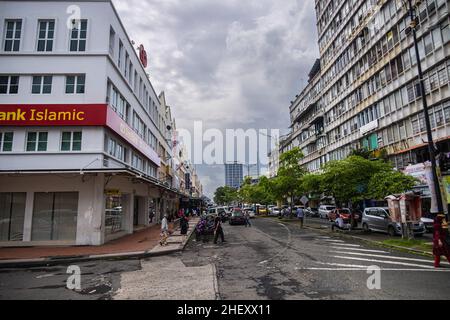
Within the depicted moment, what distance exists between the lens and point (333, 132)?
1827 inches

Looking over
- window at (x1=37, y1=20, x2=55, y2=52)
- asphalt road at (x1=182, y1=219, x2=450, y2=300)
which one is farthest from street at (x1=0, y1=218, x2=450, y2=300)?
window at (x1=37, y1=20, x2=55, y2=52)

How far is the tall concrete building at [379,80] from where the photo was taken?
24188 mm

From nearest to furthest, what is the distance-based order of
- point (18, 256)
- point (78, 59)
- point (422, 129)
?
point (18, 256) → point (78, 59) → point (422, 129)

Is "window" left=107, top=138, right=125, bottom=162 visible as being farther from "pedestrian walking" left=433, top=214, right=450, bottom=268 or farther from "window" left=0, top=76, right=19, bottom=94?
"pedestrian walking" left=433, top=214, right=450, bottom=268

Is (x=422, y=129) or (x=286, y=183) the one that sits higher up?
(x=422, y=129)

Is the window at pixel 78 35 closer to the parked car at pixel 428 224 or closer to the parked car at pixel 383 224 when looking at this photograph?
the parked car at pixel 383 224

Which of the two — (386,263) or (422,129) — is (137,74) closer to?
(386,263)

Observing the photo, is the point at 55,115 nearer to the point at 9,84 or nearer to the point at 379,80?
the point at 9,84

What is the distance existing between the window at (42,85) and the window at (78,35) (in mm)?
2375

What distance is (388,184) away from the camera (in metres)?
17.8

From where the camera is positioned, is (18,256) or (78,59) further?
(78,59)

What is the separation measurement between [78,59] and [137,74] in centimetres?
844

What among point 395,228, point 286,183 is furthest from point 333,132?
point 395,228
